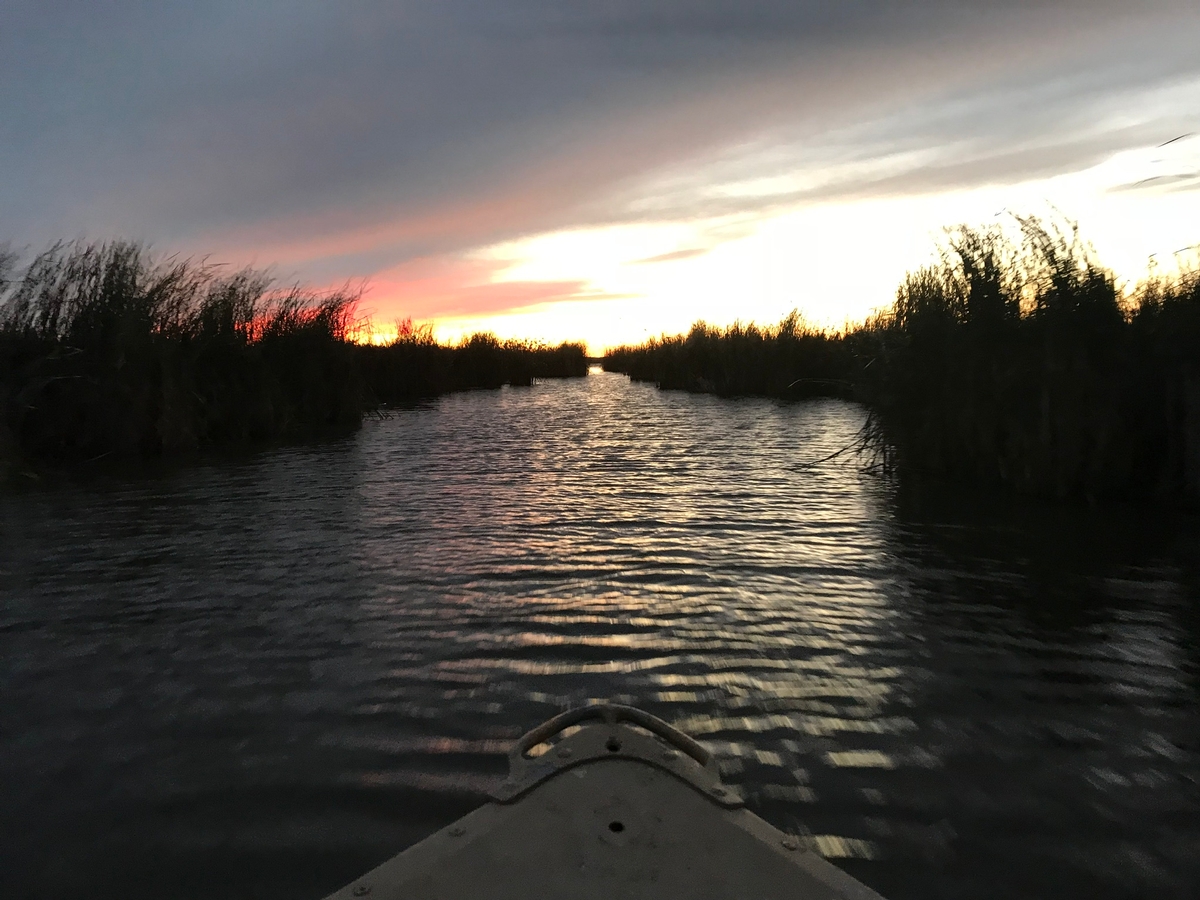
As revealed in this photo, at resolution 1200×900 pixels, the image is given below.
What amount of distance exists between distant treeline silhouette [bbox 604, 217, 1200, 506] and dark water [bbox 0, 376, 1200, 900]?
0.89 metres

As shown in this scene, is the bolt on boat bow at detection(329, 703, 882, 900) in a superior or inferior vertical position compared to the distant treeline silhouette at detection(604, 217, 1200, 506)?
inferior

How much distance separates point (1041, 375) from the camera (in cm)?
757

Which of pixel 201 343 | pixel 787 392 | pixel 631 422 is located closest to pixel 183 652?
pixel 201 343

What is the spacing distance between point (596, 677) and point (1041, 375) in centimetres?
615

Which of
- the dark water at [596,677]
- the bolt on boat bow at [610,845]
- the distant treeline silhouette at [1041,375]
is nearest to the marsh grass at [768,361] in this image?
the distant treeline silhouette at [1041,375]

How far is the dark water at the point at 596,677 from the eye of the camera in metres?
2.50

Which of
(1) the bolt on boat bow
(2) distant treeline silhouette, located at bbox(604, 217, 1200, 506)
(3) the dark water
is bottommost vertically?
(3) the dark water

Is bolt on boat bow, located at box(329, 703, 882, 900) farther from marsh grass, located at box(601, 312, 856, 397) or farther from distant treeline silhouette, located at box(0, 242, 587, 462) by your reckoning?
marsh grass, located at box(601, 312, 856, 397)

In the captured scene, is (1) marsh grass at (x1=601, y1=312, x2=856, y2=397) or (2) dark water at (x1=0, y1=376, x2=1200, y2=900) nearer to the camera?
(2) dark water at (x1=0, y1=376, x2=1200, y2=900)

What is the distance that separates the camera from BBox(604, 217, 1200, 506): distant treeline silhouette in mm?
7152

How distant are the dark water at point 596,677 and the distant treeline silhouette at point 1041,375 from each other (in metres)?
0.89

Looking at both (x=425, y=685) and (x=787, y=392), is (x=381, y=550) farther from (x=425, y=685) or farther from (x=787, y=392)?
(x=787, y=392)

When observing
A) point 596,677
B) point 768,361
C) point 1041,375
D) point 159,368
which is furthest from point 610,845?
point 768,361

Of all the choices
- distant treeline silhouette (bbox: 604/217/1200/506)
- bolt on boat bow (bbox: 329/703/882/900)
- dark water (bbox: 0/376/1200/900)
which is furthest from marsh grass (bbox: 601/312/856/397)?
bolt on boat bow (bbox: 329/703/882/900)
